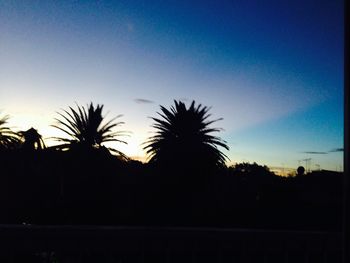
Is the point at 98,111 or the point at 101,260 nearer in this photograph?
the point at 101,260

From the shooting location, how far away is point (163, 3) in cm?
661

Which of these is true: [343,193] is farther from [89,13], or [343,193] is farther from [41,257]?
[89,13]

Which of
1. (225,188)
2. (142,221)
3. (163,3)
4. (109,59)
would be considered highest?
(163,3)

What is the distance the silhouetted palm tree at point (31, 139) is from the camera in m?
16.3

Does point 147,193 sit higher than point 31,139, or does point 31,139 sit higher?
point 31,139

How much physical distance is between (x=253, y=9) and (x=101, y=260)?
6.23 metres

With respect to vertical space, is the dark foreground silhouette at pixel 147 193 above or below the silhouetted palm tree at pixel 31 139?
below

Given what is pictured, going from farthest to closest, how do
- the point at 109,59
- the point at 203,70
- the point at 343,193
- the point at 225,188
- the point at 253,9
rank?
the point at 225,188 → the point at 203,70 → the point at 109,59 → the point at 253,9 → the point at 343,193

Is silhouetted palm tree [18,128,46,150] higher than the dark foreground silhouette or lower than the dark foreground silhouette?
higher

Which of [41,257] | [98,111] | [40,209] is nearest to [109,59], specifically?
[41,257]

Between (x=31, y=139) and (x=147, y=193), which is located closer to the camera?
(x=31, y=139)

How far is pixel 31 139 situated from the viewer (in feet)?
53.9

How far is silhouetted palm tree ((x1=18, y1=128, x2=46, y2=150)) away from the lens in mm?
16344

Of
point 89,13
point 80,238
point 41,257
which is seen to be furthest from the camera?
point 89,13
